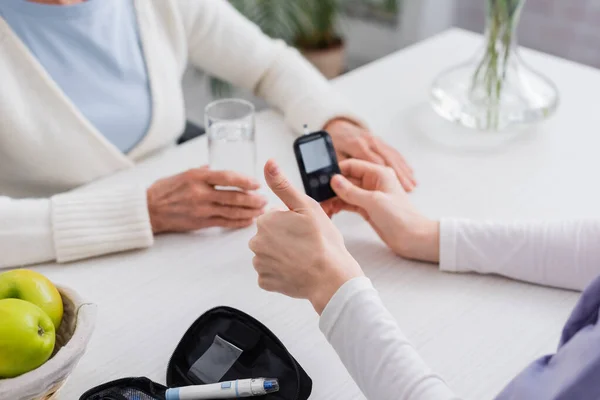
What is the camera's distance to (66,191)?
48.9 inches

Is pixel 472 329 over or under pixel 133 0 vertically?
under

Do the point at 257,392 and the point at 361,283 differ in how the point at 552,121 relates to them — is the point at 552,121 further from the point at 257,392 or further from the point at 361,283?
the point at 257,392

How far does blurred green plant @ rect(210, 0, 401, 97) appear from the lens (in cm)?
250

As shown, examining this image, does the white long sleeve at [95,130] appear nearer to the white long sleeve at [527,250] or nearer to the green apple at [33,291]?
the green apple at [33,291]

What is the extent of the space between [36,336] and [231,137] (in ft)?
1.82

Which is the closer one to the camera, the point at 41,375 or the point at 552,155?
the point at 41,375

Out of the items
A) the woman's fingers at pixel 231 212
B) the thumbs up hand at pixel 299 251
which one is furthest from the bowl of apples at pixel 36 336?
the woman's fingers at pixel 231 212

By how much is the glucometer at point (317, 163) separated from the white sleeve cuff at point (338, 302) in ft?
0.93

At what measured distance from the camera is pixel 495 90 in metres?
1.28

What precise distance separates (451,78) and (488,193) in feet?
0.98

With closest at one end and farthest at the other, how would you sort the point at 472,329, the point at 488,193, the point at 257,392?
the point at 257,392 → the point at 472,329 → the point at 488,193

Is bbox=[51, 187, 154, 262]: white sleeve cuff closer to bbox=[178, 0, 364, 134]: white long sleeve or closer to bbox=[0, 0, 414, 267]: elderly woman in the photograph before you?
bbox=[0, 0, 414, 267]: elderly woman

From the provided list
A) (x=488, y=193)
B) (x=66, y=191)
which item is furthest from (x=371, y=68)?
(x=66, y=191)

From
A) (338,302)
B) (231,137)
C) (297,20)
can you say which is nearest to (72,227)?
(231,137)
